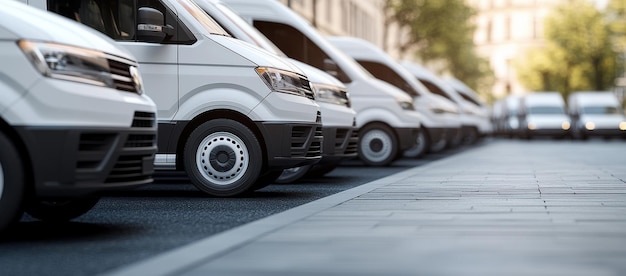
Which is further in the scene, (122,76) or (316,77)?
(316,77)

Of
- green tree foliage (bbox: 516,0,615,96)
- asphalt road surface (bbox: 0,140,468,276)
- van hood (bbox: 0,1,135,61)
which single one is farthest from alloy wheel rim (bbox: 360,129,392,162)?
green tree foliage (bbox: 516,0,615,96)

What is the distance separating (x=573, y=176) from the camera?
14234 millimetres

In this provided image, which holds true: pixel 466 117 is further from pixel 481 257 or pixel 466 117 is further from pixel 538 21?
pixel 538 21

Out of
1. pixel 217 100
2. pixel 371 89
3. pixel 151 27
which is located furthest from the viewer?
pixel 371 89

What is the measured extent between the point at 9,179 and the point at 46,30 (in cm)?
95

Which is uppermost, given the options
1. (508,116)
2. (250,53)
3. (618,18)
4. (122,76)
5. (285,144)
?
(618,18)

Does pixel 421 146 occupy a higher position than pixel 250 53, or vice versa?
pixel 250 53

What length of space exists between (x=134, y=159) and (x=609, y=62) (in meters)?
70.0

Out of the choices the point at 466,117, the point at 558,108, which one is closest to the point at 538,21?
the point at 558,108

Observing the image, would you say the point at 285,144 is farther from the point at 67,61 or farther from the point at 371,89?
the point at 371,89

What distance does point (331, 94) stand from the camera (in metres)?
13.4

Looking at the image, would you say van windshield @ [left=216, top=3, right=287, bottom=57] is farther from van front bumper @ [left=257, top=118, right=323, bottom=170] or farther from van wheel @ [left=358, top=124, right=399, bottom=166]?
van wheel @ [left=358, top=124, right=399, bottom=166]

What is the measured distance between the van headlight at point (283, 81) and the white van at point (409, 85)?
8.41 metres

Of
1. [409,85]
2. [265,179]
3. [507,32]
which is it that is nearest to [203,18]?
[265,179]
